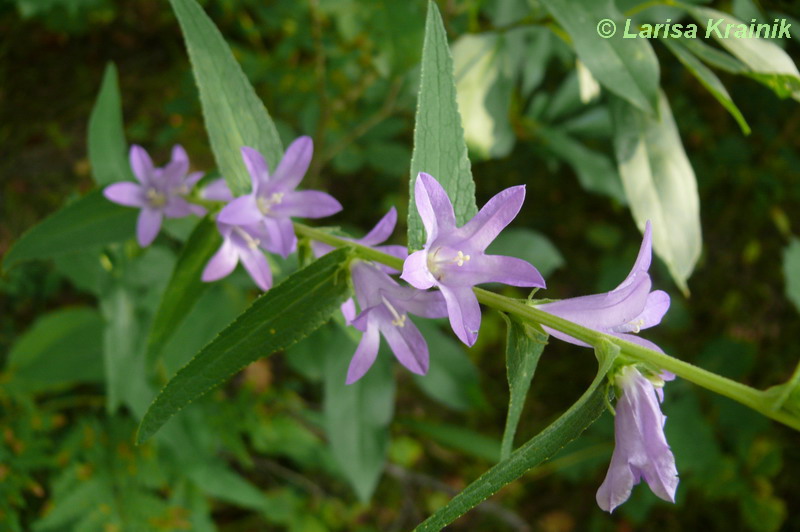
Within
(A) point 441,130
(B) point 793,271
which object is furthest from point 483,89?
(B) point 793,271

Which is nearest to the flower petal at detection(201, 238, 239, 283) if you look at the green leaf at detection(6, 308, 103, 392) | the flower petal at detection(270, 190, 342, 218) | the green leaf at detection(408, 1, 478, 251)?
the flower petal at detection(270, 190, 342, 218)

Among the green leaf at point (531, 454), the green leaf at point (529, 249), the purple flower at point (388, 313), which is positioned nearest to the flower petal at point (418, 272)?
the purple flower at point (388, 313)

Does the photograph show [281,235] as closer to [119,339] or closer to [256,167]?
[256,167]

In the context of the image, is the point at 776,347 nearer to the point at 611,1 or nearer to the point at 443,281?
the point at 611,1

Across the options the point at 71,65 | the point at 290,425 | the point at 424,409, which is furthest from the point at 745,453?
the point at 71,65

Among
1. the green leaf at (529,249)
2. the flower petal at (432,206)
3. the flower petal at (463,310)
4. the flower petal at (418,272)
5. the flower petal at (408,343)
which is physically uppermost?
the flower petal at (432,206)

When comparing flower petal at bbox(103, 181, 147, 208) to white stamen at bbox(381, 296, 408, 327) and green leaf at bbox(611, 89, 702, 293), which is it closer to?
white stamen at bbox(381, 296, 408, 327)

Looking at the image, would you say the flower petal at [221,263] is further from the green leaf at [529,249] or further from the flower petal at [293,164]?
the green leaf at [529,249]
